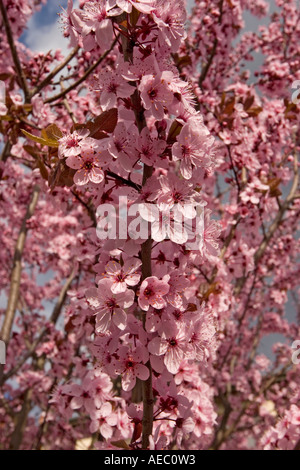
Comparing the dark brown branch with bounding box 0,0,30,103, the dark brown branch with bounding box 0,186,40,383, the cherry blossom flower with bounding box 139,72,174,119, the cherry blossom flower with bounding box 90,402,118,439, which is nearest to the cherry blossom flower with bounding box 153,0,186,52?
the cherry blossom flower with bounding box 139,72,174,119

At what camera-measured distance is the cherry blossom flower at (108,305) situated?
139cm

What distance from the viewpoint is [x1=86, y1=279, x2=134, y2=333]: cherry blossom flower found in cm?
139

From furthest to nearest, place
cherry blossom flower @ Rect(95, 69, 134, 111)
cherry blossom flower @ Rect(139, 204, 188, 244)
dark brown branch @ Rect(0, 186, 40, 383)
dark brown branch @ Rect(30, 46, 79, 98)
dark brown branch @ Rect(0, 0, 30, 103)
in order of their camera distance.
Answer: dark brown branch @ Rect(0, 186, 40, 383)
dark brown branch @ Rect(30, 46, 79, 98)
dark brown branch @ Rect(0, 0, 30, 103)
cherry blossom flower @ Rect(95, 69, 134, 111)
cherry blossom flower @ Rect(139, 204, 188, 244)

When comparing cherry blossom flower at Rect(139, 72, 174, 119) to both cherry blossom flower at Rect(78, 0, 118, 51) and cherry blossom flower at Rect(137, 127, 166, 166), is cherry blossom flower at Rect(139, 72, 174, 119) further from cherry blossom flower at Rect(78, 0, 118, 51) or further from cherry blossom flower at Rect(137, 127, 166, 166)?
cherry blossom flower at Rect(78, 0, 118, 51)

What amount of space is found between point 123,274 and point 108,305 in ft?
0.43

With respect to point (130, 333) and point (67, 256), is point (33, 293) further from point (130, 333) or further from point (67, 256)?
point (130, 333)

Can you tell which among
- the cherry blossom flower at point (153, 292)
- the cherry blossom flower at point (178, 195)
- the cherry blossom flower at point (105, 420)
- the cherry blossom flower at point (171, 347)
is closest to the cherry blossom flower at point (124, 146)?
the cherry blossom flower at point (178, 195)

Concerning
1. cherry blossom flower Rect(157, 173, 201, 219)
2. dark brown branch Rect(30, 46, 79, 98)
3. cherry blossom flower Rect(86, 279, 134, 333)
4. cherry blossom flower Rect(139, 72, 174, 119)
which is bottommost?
cherry blossom flower Rect(86, 279, 134, 333)

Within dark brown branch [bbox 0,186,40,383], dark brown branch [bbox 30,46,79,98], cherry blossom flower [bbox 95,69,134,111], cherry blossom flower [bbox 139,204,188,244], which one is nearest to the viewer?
cherry blossom flower [bbox 139,204,188,244]

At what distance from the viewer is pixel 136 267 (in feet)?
4.70

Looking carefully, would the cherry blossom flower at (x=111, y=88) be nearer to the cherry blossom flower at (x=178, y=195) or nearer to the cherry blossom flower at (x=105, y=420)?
the cherry blossom flower at (x=178, y=195)

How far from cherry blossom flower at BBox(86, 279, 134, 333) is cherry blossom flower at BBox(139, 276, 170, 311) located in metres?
→ 0.05

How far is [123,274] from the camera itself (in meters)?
1.44

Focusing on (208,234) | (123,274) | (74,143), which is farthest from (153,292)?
(74,143)
